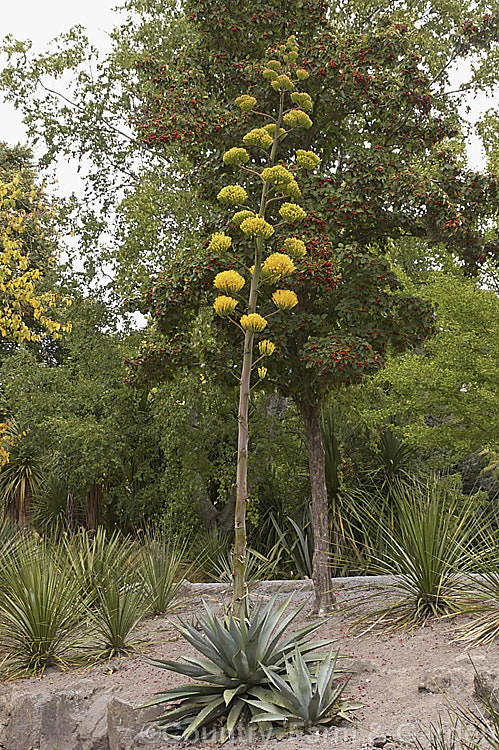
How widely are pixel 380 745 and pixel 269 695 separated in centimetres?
101

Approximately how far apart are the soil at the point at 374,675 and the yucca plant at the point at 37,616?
25 centimetres

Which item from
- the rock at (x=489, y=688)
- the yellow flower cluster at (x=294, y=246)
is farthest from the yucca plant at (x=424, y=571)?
the yellow flower cluster at (x=294, y=246)

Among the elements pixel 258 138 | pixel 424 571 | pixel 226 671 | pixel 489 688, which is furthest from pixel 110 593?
pixel 258 138

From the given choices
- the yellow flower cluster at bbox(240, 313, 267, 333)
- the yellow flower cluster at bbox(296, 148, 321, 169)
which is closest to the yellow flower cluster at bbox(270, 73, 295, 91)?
the yellow flower cluster at bbox(296, 148, 321, 169)

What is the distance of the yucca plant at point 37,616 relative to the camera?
21.2 ft

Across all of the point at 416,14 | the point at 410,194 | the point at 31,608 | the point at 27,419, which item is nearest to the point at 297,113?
the point at 410,194

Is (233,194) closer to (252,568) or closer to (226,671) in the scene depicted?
(226,671)

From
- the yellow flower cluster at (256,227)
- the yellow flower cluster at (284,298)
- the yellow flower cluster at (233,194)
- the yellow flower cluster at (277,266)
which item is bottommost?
the yellow flower cluster at (284,298)

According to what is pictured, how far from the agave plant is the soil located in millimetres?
190

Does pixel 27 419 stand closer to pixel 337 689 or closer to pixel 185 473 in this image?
pixel 185 473

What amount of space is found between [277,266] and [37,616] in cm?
390

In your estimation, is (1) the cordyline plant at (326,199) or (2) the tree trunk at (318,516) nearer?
(1) the cordyline plant at (326,199)

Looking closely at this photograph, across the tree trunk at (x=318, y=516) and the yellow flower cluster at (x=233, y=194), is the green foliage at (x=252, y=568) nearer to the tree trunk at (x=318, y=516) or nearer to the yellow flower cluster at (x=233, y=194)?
the tree trunk at (x=318, y=516)

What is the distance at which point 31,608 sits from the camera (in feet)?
21.1
